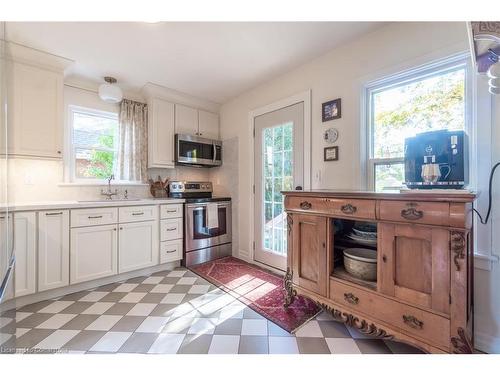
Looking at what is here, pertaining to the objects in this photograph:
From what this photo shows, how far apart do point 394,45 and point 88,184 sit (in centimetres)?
348

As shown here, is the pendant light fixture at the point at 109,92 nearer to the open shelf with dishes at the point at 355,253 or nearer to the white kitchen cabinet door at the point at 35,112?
the white kitchen cabinet door at the point at 35,112

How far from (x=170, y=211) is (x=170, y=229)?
232mm

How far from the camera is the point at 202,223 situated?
3.04 metres

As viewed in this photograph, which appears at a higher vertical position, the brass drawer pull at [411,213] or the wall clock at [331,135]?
the wall clock at [331,135]

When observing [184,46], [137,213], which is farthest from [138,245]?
[184,46]

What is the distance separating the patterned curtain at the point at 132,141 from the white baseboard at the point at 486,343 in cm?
357

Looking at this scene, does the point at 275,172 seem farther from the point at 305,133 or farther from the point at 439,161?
the point at 439,161

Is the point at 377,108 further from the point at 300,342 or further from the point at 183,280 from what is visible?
the point at 183,280

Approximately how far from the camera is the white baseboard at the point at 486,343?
134 centimetres

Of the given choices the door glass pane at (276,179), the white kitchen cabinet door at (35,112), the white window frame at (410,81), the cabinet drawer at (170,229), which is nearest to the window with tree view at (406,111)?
the white window frame at (410,81)

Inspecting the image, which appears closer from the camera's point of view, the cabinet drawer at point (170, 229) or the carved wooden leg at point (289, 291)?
the carved wooden leg at point (289, 291)

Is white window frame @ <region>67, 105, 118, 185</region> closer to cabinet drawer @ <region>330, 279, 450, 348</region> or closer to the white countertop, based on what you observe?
the white countertop

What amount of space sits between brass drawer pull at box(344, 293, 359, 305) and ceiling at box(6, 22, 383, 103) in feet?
6.80
